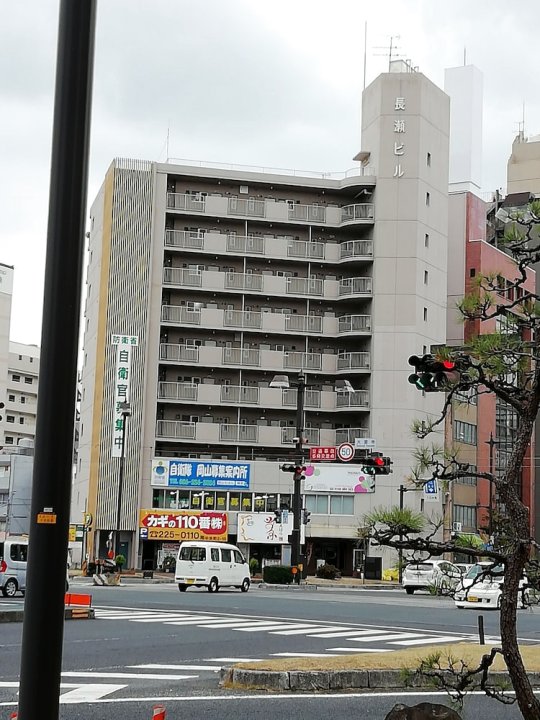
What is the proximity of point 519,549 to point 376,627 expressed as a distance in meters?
17.0

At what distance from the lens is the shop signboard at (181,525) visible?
5856cm

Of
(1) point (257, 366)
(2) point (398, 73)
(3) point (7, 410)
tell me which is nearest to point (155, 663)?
(1) point (257, 366)

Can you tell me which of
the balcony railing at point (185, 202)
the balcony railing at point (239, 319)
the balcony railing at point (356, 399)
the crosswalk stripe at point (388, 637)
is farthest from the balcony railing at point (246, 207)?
the crosswalk stripe at point (388, 637)

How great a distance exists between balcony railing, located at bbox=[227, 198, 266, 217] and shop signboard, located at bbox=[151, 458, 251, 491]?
610 inches

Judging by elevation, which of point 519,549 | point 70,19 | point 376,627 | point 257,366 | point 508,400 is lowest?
point 376,627

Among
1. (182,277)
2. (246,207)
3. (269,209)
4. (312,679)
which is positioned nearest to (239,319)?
(182,277)

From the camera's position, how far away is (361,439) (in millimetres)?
57219

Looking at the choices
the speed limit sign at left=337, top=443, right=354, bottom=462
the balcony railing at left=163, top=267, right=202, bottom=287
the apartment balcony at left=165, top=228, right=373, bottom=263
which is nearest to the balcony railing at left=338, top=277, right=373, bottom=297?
the apartment balcony at left=165, top=228, right=373, bottom=263

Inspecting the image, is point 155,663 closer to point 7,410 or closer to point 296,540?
point 296,540

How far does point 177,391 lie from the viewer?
6153 cm

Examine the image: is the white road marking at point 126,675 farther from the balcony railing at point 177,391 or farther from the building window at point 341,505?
the building window at point 341,505

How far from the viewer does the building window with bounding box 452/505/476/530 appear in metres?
68.3

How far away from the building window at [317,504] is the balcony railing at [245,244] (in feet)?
50.3

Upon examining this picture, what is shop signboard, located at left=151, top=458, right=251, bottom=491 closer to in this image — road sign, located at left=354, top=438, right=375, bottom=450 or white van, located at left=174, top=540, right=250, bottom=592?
road sign, located at left=354, top=438, right=375, bottom=450
